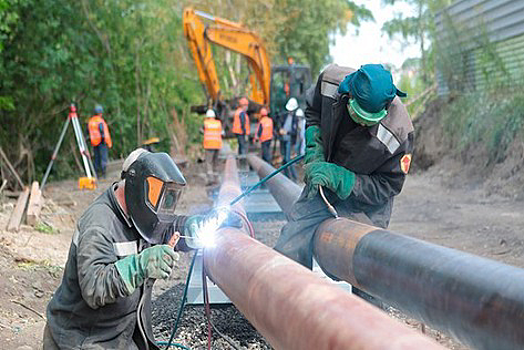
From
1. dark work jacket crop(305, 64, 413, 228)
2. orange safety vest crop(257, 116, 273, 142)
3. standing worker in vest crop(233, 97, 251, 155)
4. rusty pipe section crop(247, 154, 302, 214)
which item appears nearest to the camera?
dark work jacket crop(305, 64, 413, 228)

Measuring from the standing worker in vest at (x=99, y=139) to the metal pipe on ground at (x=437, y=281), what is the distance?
1295 centimetres

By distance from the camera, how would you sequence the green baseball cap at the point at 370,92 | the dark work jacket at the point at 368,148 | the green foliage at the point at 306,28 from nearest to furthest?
the green baseball cap at the point at 370,92, the dark work jacket at the point at 368,148, the green foliage at the point at 306,28

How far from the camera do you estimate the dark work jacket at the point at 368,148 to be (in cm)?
407

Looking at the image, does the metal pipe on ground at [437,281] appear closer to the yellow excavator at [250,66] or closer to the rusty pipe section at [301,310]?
the rusty pipe section at [301,310]

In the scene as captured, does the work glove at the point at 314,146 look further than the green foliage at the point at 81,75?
No

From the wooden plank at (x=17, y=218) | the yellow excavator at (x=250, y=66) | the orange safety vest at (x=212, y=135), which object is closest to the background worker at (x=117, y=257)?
the wooden plank at (x=17, y=218)

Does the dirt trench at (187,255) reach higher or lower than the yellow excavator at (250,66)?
lower

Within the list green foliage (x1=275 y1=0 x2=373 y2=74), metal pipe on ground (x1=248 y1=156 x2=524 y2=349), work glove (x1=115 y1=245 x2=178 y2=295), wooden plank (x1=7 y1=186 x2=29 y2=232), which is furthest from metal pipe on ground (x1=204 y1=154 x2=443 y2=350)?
green foliage (x1=275 y1=0 x2=373 y2=74)

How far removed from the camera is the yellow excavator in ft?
57.4

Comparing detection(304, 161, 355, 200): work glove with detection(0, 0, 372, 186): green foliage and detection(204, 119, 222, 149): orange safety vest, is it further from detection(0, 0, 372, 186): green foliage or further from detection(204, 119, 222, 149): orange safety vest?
detection(204, 119, 222, 149): orange safety vest

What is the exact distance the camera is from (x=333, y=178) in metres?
4.18

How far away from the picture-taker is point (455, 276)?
2680mm

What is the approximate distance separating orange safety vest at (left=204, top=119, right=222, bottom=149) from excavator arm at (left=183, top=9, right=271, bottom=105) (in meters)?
2.75

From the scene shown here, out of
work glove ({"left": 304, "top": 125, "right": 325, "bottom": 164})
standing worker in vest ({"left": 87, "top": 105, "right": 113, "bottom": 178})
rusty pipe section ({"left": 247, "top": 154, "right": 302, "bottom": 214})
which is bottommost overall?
standing worker in vest ({"left": 87, "top": 105, "right": 113, "bottom": 178})
